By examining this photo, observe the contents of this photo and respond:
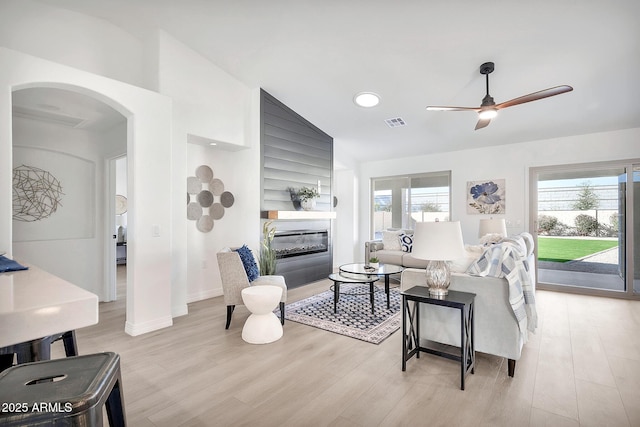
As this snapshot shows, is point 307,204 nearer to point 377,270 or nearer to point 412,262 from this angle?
point 377,270

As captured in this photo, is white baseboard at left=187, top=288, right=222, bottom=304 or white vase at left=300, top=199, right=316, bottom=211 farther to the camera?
white vase at left=300, top=199, right=316, bottom=211

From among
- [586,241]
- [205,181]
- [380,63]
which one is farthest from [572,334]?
[205,181]

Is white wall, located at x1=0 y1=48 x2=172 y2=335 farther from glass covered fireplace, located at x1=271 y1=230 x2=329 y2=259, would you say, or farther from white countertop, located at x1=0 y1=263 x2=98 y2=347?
white countertop, located at x1=0 y1=263 x2=98 y2=347

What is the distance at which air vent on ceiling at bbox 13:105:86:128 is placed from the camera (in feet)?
11.9

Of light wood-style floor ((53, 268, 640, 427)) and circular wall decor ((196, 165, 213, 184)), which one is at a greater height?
circular wall decor ((196, 165, 213, 184))

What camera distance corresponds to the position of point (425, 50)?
11.4 feet

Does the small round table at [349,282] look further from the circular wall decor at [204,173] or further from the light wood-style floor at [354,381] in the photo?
the circular wall decor at [204,173]

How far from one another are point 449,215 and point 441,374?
14.4 ft

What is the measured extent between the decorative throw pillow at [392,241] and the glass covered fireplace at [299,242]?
1.15 metres

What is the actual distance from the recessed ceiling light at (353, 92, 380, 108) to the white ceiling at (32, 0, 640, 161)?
10 cm

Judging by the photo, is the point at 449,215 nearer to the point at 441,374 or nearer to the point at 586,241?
the point at 586,241

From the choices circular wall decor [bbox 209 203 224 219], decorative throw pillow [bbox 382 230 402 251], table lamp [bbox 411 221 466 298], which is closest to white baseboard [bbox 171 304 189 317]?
circular wall decor [bbox 209 203 224 219]

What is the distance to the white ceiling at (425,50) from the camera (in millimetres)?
2895

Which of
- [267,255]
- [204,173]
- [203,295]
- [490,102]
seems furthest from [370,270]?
[204,173]
